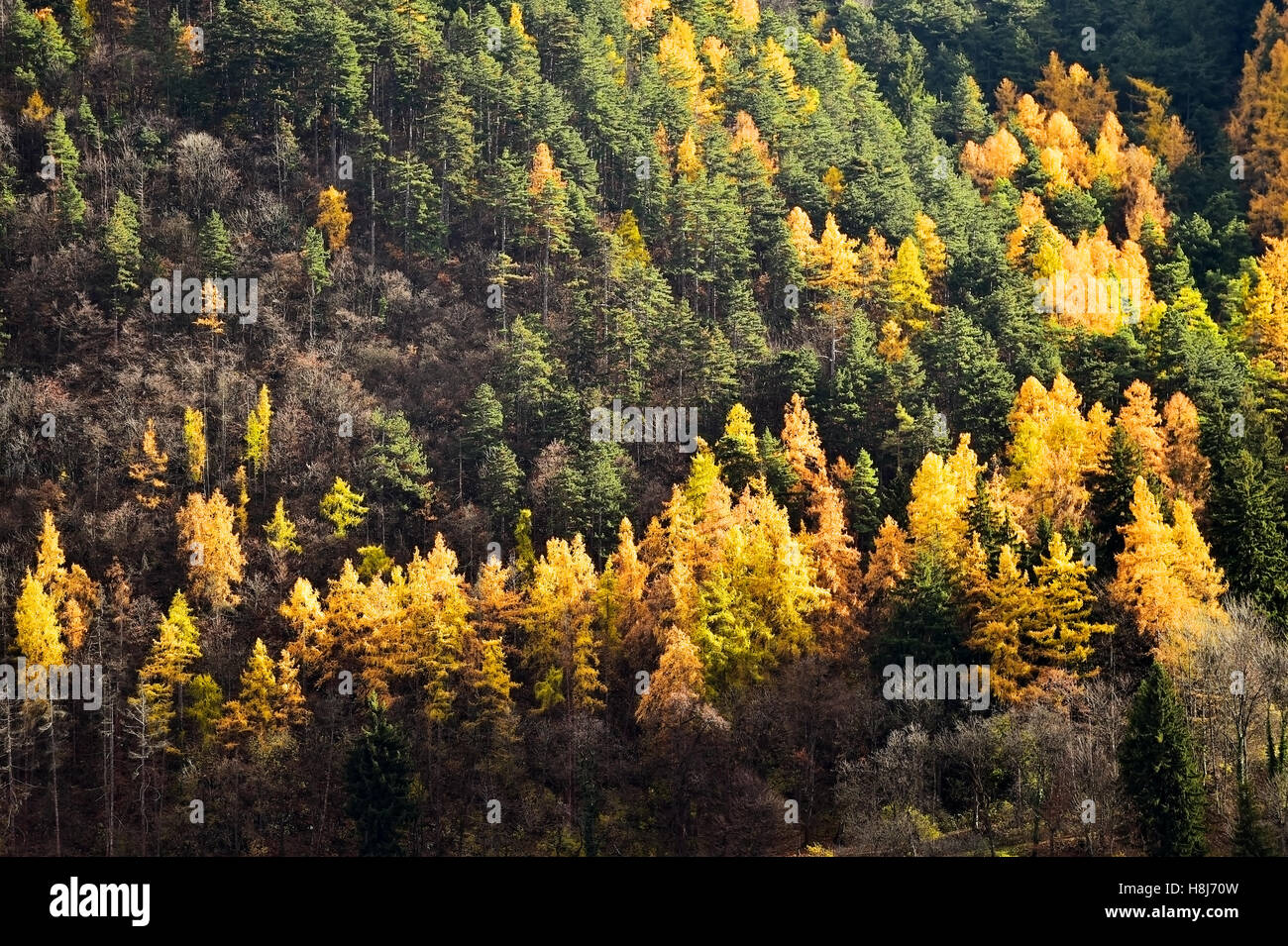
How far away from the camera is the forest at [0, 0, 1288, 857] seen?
259ft

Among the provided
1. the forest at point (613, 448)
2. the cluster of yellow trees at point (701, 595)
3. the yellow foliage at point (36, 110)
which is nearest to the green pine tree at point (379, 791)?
the forest at point (613, 448)

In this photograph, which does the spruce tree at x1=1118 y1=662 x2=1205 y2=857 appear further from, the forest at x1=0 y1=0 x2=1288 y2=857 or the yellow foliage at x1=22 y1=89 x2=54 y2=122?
the yellow foliage at x1=22 y1=89 x2=54 y2=122

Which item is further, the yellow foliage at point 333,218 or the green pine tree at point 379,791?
the yellow foliage at point 333,218

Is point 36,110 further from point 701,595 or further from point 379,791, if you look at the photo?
point 701,595

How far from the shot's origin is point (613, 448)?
100 m

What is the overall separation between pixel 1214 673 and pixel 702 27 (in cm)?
9782

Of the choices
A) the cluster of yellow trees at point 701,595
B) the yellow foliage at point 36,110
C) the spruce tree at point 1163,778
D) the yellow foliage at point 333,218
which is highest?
the yellow foliage at point 36,110

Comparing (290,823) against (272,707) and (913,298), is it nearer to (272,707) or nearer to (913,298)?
(272,707)

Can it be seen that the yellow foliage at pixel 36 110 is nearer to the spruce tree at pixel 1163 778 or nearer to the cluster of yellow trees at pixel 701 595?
the cluster of yellow trees at pixel 701 595

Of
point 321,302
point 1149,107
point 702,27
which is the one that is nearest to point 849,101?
point 702,27

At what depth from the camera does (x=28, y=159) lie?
125m

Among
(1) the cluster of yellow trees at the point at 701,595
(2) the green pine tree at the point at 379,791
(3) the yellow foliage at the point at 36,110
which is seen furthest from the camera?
(3) the yellow foliage at the point at 36,110

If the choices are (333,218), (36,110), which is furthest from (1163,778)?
(36,110)

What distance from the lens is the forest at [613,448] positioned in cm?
7906
